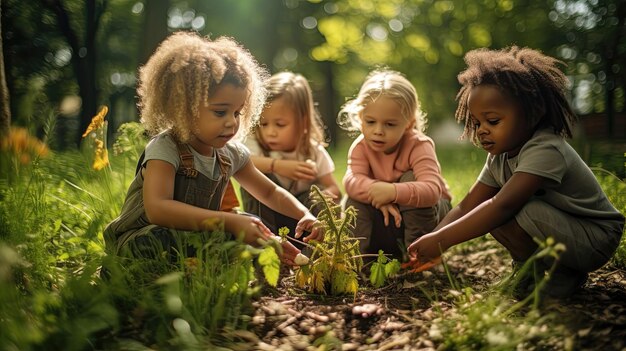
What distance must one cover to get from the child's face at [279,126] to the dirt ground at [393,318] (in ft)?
4.06

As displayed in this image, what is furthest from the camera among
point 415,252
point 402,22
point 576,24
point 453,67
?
point 453,67

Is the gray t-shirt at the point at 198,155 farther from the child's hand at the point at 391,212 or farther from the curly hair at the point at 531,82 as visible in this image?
the curly hair at the point at 531,82

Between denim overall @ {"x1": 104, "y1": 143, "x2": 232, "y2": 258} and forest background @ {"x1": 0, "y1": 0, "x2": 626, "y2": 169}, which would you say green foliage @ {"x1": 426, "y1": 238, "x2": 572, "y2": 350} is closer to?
denim overall @ {"x1": 104, "y1": 143, "x2": 232, "y2": 258}

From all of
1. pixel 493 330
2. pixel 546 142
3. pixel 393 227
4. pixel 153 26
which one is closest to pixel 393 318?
pixel 493 330

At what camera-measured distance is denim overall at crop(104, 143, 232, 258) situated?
246 cm

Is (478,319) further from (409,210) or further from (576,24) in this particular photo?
(576,24)

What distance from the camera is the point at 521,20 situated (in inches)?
485

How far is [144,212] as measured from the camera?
8.49ft

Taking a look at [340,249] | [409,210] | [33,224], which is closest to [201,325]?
[340,249]

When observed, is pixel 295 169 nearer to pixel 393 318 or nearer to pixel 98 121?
pixel 98 121

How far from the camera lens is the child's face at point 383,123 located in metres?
3.13

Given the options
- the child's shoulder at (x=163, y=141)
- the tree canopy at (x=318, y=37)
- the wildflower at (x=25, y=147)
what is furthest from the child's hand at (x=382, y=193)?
the tree canopy at (x=318, y=37)

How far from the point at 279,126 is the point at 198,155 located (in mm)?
1188

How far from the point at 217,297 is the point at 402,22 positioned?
568 inches
